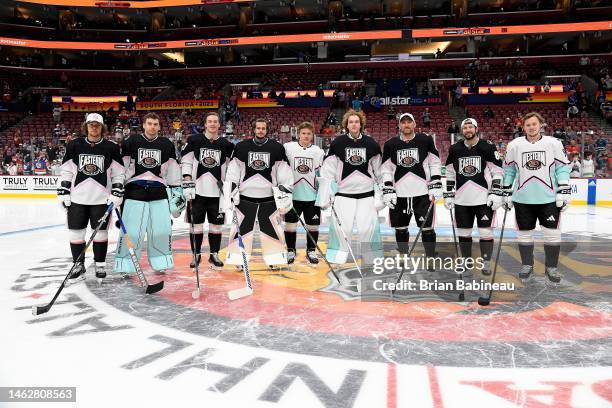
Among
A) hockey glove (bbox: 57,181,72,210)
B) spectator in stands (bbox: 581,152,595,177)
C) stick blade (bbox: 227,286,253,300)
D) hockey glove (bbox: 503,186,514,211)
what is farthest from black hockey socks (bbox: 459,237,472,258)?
spectator in stands (bbox: 581,152,595,177)

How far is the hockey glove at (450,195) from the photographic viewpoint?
4.98 meters

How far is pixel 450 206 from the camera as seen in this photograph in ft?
16.4

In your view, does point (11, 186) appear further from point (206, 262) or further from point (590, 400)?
point (590, 400)

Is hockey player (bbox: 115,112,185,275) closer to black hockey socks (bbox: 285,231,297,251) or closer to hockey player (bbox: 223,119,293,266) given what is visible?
hockey player (bbox: 223,119,293,266)

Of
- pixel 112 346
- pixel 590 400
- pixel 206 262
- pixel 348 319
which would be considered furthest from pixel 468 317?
pixel 206 262

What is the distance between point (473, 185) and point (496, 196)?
28 centimetres

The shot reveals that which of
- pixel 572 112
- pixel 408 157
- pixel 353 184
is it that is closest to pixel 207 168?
pixel 353 184

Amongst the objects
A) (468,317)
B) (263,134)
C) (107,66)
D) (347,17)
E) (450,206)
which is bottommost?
(468,317)

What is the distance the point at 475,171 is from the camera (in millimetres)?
4965

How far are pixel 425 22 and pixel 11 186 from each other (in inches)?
886

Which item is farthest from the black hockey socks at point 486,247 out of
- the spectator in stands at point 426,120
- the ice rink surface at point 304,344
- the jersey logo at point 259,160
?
the spectator in stands at point 426,120

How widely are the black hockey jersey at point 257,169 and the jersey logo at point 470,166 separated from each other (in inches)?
77.4

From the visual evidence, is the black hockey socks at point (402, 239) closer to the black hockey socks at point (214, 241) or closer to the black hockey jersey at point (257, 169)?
the black hockey jersey at point (257, 169)

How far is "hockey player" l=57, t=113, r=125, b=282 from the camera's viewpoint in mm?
4812
